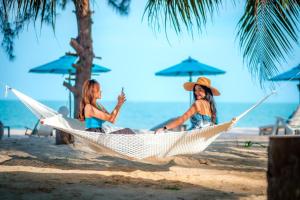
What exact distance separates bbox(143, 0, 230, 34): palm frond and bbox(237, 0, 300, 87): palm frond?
0.34m

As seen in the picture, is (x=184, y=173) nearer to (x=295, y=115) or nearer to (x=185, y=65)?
(x=295, y=115)

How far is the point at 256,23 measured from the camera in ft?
11.8

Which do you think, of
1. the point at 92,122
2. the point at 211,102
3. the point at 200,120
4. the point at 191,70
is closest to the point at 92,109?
the point at 92,122

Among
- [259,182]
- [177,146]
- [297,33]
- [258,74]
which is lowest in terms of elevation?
[259,182]

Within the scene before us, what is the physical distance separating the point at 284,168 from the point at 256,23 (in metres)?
2.14

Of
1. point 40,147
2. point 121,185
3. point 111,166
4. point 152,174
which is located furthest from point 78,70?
point 121,185

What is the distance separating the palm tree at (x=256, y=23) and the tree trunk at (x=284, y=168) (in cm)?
177

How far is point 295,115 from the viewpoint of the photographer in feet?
23.0

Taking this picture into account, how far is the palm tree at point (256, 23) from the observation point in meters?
3.47

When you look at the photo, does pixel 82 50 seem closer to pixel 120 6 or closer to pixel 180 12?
pixel 120 6

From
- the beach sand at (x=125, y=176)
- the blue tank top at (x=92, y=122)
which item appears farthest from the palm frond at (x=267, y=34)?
the blue tank top at (x=92, y=122)

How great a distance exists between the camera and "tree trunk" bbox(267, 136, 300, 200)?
5.38ft

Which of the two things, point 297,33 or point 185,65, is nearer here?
point 297,33

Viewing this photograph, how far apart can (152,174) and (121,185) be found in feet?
1.95
